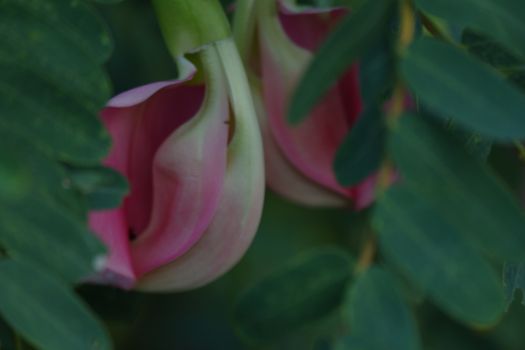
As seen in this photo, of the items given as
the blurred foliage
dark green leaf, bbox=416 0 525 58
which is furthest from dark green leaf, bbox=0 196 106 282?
dark green leaf, bbox=416 0 525 58

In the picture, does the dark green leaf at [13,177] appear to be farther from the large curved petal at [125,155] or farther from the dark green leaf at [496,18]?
the dark green leaf at [496,18]

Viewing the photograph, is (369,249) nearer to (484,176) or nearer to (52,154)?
(484,176)

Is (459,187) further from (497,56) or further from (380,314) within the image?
(497,56)

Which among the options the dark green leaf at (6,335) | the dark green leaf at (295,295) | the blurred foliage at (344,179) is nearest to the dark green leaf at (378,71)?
the blurred foliage at (344,179)

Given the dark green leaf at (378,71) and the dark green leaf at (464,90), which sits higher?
the dark green leaf at (464,90)

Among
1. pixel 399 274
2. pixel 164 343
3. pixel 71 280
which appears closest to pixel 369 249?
pixel 399 274

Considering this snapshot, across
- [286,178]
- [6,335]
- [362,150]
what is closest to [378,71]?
[362,150]
